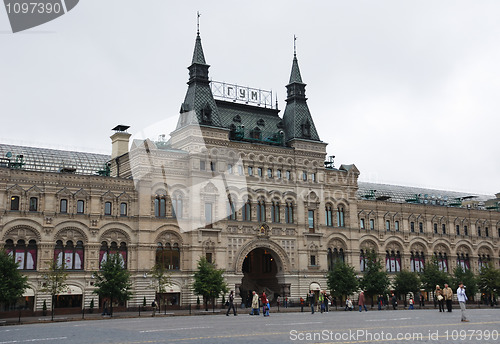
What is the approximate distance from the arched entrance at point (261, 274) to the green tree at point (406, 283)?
49.0 feet

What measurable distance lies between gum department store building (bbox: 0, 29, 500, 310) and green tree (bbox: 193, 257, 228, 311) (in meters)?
4.25

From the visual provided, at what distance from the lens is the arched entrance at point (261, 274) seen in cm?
7250

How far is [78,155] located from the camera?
247ft

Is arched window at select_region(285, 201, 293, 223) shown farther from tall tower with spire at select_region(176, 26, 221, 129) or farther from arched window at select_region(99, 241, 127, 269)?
arched window at select_region(99, 241, 127, 269)

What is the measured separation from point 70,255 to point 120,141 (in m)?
16.8

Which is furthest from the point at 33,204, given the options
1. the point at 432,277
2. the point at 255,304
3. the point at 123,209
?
the point at 432,277

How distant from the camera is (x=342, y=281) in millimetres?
67250

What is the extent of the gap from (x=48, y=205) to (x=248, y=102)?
96.0ft

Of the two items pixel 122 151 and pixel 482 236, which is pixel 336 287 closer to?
pixel 122 151

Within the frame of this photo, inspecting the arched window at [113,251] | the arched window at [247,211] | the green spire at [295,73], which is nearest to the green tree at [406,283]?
the arched window at [247,211]

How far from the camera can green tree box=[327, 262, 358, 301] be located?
67.0 metres

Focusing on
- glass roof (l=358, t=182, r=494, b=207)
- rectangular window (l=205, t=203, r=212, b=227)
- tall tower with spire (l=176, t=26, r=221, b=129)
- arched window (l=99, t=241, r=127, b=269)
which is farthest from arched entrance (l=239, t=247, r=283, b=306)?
glass roof (l=358, t=182, r=494, b=207)

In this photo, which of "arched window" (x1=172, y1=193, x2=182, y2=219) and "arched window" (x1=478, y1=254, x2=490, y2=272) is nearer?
"arched window" (x1=172, y1=193, x2=182, y2=219)

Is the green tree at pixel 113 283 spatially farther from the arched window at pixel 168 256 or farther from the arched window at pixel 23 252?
the arched window at pixel 168 256
